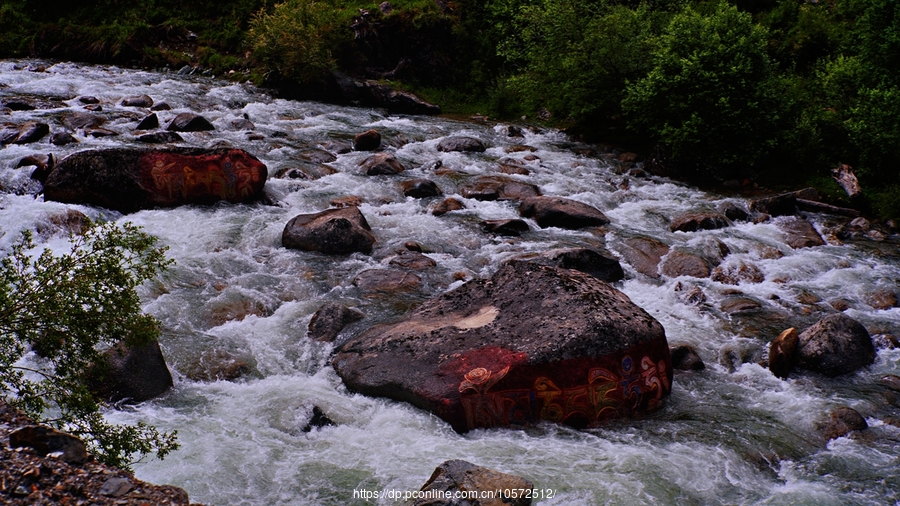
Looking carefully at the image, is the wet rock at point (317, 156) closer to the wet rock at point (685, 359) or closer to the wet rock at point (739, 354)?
the wet rock at point (685, 359)

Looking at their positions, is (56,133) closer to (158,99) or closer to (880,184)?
(158,99)

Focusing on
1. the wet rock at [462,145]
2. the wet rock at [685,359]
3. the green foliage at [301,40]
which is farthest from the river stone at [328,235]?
the green foliage at [301,40]

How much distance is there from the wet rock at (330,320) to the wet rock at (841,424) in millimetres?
7063

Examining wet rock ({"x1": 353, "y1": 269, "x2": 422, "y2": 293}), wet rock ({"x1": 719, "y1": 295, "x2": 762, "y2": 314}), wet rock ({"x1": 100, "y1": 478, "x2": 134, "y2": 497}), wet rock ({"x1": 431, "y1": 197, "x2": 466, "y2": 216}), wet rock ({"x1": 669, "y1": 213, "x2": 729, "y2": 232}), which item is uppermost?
wet rock ({"x1": 100, "y1": 478, "x2": 134, "y2": 497})

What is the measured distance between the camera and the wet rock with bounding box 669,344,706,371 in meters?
10.7

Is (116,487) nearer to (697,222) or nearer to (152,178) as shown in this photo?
(152,178)

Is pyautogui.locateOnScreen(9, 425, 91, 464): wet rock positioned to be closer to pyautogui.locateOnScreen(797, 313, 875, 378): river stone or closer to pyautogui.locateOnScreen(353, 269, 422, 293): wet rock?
pyautogui.locateOnScreen(353, 269, 422, 293): wet rock

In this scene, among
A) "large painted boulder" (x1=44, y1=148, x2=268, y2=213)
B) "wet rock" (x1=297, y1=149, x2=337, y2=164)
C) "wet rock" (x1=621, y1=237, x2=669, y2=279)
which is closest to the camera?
"wet rock" (x1=621, y1=237, x2=669, y2=279)

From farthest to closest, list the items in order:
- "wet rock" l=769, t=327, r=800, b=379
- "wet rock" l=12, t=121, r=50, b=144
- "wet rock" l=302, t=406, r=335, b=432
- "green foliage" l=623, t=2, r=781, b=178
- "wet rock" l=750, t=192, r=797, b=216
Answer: "green foliage" l=623, t=2, r=781, b=178 → "wet rock" l=12, t=121, r=50, b=144 → "wet rock" l=750, t=192, r=797, b=216 → "wet rock" l=769, t=327, r=800, b=379 → "wet rock" l=302, t=406, r=335, b=432

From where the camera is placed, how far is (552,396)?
8.92 meters

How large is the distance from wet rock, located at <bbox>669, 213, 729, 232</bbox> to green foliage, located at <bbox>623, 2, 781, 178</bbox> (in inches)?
157

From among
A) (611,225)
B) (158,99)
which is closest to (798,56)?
(611,225)

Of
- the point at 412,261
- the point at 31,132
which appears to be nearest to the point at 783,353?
the point at 412,261

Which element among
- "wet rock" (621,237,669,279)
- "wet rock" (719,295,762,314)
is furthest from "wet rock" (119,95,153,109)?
"wet rock" (719,295,762,314)
